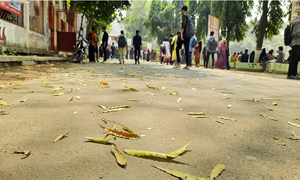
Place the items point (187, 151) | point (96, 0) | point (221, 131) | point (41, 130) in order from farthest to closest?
point (96, 0) → point (221, 131) → point (41, 130) → point (187, 151)

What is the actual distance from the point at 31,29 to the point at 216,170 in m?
10.9

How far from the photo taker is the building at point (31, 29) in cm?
780

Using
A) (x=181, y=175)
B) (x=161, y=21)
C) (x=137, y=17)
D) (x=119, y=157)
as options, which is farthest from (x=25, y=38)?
(x=137, y=17)

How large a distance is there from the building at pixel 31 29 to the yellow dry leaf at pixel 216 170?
788 centimetres

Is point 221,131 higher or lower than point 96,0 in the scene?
lower

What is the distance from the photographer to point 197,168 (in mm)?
1176

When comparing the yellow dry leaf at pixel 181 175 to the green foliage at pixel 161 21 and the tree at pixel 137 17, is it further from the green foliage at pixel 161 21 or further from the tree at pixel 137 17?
the tree at pixel 137 17

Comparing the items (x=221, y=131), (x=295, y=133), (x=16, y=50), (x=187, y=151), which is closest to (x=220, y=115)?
(x=221, y=131)

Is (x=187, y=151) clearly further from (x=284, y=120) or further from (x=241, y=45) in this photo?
(x=241, y=45)

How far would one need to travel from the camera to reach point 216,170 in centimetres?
116

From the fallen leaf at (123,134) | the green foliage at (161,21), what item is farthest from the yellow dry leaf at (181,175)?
the green foliage at (161,21)

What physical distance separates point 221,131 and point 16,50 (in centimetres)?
841

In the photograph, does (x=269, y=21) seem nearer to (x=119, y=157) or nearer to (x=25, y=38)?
(x=25, y=38)

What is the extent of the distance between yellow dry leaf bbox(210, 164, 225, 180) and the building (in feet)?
25.9
